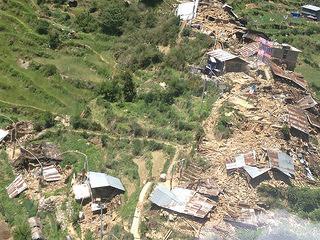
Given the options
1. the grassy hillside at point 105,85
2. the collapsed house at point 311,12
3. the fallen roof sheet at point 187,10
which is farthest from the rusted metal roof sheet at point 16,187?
the collapsed house at point 311,12

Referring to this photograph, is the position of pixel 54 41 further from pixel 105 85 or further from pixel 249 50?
pixel 249 50

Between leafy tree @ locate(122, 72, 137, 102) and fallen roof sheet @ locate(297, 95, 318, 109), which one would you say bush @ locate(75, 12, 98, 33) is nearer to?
leafy tree @ locate(122, 72, 137, 102)

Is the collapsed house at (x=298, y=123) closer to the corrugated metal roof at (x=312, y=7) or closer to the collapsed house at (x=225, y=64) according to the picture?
the collapsed house at (x=225, y=64)

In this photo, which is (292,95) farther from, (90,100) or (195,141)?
(90,100)

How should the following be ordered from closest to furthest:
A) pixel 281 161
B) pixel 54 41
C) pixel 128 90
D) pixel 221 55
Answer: pixel 281 161, pixel 128 90, pixel 221 55, pixel 54 41

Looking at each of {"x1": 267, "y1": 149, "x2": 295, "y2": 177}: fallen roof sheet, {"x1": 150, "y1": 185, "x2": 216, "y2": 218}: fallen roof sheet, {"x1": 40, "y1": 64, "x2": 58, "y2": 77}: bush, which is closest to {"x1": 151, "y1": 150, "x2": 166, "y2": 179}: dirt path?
{"x1": 150, "y1": 185, "x2": 216, "y2": 218}: fallen roof sheet

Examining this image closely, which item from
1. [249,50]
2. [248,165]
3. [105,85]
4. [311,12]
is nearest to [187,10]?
[249,50]
